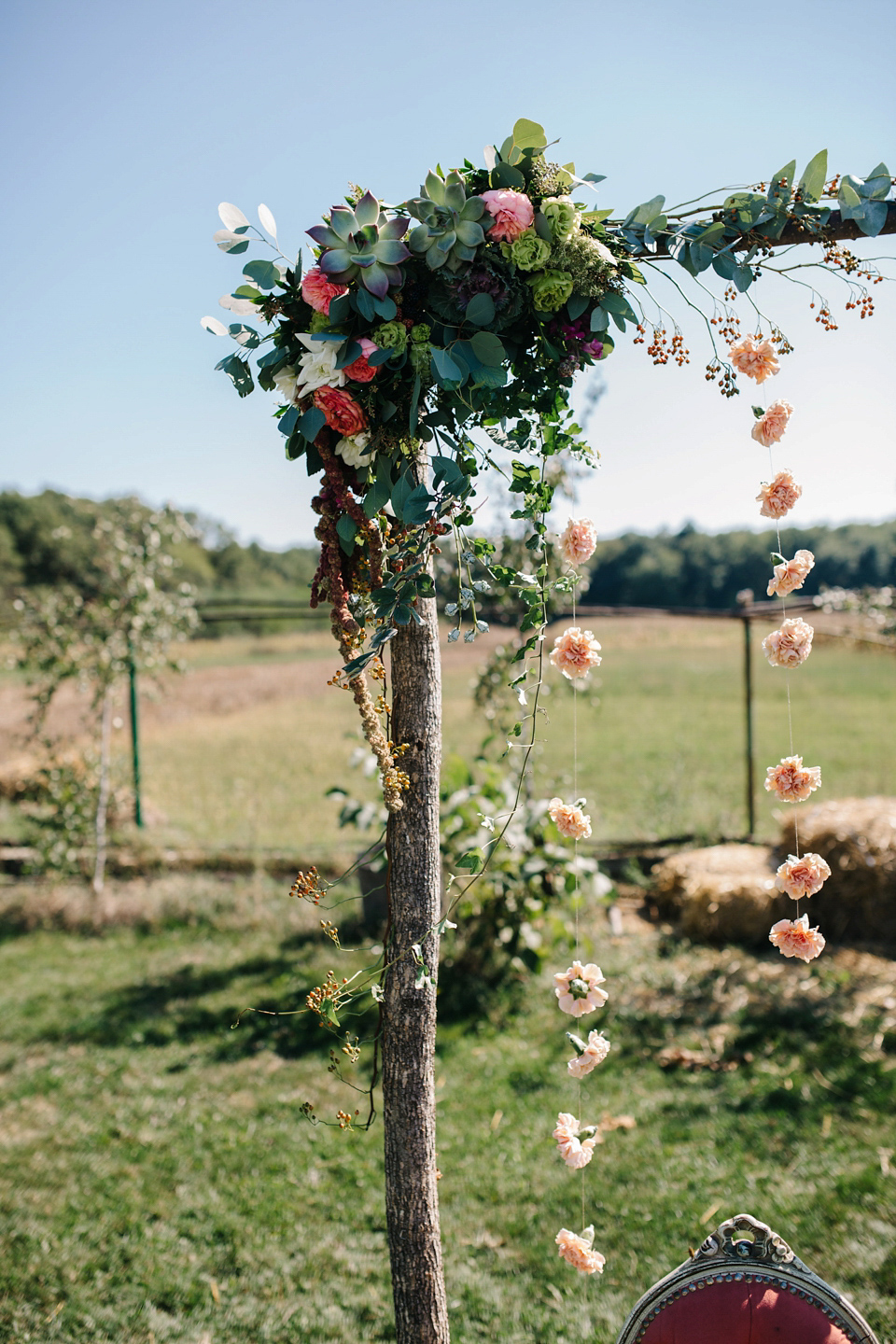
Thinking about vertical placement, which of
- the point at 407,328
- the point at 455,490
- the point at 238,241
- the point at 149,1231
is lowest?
the point at 149,1231

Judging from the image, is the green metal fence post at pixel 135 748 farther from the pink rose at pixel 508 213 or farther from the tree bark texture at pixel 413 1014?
the pink rose at pixel 508 213

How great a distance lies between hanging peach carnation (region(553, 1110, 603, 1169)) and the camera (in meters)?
1.50

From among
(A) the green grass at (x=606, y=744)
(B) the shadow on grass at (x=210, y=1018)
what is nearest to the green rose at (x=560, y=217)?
(A) the green grass at (x=606, y=744)

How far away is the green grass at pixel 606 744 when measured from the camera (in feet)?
19.7

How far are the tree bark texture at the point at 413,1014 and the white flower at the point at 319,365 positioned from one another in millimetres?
439

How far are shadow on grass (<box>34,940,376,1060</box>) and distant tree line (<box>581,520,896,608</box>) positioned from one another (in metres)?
10.8

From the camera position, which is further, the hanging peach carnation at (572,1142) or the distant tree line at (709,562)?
the distant tree line at (709,562)

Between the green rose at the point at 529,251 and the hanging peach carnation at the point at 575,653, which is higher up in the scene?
the green rose at the point at 529,251

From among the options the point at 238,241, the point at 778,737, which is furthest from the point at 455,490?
the point at 778,737

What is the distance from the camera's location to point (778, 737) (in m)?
10.0

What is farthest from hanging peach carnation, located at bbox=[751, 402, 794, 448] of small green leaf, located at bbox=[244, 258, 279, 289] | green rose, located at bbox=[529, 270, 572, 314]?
small green leaf, located at bbox=[244, 258, 279, 289]

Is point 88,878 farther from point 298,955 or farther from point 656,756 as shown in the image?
point 656,756

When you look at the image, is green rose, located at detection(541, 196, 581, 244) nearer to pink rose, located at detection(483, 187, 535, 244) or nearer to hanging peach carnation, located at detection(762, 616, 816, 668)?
pink rose, located at detection(483, 187, 535, 244)

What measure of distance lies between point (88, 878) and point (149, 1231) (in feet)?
9.84
